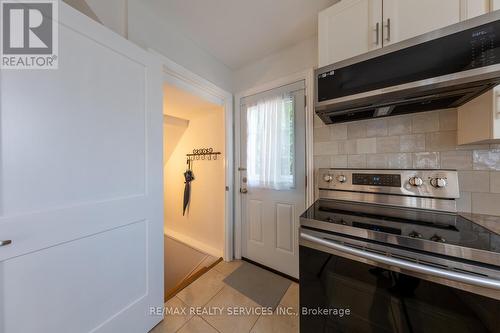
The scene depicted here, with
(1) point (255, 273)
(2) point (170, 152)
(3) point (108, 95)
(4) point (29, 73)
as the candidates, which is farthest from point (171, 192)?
Answer: (4) point (29, 73)

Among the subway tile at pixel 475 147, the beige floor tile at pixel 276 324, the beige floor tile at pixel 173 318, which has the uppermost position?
the subway tile at pixel 475 147

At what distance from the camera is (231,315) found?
135 cm

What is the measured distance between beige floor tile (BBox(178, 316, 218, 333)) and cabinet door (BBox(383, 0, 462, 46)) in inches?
86.9

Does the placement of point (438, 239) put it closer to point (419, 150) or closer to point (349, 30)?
point (419, 150)

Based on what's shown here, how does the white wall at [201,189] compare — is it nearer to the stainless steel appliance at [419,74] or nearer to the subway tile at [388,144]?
the stainless steel appliance at [419,74]

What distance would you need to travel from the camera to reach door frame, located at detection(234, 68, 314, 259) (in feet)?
5.29

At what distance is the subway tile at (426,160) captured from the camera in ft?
3.73

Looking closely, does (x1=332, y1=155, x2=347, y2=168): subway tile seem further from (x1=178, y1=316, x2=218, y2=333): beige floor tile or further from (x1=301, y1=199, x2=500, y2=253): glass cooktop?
(x1=178, y1=316, x2=218, y2=333): beige floor tile

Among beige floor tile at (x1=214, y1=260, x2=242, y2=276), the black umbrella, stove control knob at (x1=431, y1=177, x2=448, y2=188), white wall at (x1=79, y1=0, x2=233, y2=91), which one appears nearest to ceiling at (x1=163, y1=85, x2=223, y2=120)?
white wall at (x1=79, y1=0, x2=233, y2=91)

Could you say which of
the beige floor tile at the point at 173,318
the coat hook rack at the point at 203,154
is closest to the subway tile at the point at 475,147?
the coat hook rack at the point at 203,154

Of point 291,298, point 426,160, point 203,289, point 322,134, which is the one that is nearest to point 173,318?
point 203,289

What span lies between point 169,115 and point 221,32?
4.44 ft

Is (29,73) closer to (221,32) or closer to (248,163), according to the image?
(221,32)

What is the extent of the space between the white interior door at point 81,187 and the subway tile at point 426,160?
1857 millimetres
